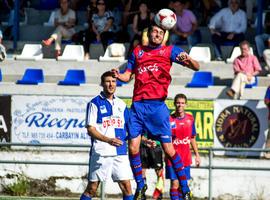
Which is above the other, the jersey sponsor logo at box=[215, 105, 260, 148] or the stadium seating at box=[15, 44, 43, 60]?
the stadium seating at box=[15, 44, 43, 60]

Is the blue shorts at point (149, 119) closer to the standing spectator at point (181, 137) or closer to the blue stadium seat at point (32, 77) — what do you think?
the standing spectator at point (181, 137)

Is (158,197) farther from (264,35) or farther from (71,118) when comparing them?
(264,35)

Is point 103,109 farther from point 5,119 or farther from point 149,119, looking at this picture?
point 5,119

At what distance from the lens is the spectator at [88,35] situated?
2278cm

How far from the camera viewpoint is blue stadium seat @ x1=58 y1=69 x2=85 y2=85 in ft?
69.3

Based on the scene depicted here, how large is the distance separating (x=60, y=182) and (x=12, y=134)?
4.39ft

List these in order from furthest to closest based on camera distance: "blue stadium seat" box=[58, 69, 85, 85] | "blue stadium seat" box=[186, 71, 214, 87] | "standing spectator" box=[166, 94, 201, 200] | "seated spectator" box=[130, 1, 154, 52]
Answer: "seated spectator" box=[130, 1, 154, 52]
"blue stadium seat" box=[58, 69, 85, 85]
"blue stadium seat" box=[186, 71, 214, 87]
"standing spectator" box=[166, 94, 201, 200]

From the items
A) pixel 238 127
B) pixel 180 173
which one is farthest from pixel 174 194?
pixel 238 127

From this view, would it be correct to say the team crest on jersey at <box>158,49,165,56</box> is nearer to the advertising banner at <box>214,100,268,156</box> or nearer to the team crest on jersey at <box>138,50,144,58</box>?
the team crest on jersey at <box>138,50,144,58</box>

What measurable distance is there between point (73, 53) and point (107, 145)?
8.45m

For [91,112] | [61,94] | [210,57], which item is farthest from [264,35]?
[91,112]

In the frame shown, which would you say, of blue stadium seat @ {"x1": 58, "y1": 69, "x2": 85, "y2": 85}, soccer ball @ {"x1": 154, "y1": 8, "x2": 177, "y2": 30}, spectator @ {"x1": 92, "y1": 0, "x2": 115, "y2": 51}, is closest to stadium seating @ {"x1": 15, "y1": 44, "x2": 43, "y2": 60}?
spectator @ {"x1": 92, "y1": 0, "x2": 115, "y2": 51}

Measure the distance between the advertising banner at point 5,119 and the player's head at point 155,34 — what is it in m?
6.62

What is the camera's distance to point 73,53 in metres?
22.5
